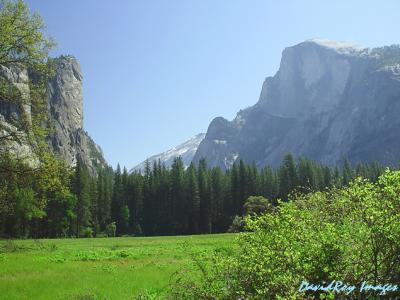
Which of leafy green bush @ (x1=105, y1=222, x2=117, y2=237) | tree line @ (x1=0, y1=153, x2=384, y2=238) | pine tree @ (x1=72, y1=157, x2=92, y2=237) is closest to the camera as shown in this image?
pine tree @ (x1=72, y1=157, x2=92, y2=237)

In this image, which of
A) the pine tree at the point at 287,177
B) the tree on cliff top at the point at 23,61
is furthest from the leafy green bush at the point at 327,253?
the pine tree at the point at 287,177

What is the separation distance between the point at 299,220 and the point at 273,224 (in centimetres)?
80

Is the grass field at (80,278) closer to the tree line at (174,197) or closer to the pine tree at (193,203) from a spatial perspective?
the tree line at (174,197)

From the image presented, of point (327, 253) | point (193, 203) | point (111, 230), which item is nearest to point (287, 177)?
point (193, 203)

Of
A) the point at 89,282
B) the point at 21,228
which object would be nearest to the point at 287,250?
the point at 89,282

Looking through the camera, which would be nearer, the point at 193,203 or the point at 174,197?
the point at 193,203

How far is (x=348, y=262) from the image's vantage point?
905cm

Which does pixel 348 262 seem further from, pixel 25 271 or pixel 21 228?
pixel 21 228

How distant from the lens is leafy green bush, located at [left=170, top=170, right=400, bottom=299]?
889 centimetres

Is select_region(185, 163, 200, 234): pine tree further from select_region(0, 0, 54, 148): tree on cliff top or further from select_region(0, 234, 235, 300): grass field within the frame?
select_region(0, 0, 54, 148): tree on cliff top

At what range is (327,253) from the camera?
9164 mm

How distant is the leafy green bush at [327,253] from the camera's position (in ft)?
29.2

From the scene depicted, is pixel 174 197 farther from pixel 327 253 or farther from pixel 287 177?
pixel 327 253

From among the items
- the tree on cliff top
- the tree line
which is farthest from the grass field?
the tree line
